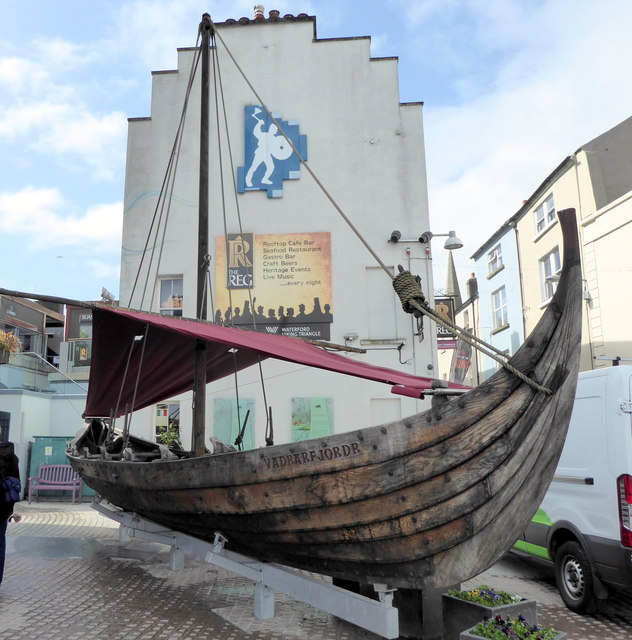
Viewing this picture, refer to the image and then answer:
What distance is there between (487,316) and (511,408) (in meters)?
21.2

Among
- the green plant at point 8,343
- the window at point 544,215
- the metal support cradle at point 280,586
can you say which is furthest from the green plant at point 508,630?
the green plant at point 8,343

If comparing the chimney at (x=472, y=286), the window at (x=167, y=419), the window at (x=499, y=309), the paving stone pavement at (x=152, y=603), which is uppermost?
the chimney at (x=472, y=286)

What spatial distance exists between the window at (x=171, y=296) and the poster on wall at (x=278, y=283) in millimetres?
1026

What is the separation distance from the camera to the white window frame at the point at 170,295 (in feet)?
43.2

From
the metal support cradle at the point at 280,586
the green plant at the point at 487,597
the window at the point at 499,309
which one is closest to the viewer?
the metal support cradle at the point at 280,586

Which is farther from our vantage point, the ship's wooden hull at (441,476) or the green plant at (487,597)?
the green plant at (487,597)

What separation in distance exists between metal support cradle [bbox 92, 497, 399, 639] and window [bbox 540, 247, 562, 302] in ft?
47.7

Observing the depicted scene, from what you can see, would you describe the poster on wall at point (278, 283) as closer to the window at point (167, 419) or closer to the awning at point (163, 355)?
the window at point (167, 419)

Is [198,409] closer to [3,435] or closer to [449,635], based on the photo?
[449,635]

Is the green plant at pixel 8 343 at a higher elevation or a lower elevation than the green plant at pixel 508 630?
higher

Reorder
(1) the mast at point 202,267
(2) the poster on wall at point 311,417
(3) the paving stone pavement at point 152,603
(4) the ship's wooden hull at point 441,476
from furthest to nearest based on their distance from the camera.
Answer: (2) the poster on wall at point 311,417, (1) the mast at point 202,267, (3) the paving stone pavement at point 152,603, (4) the ship's wooden hull at point 441,476

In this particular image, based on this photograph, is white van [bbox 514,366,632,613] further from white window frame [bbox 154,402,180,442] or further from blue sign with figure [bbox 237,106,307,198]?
blue sign with figure [bbox 237,106,307,198]

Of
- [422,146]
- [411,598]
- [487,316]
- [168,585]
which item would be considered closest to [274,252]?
[422,146]

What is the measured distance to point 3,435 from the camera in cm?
1372
